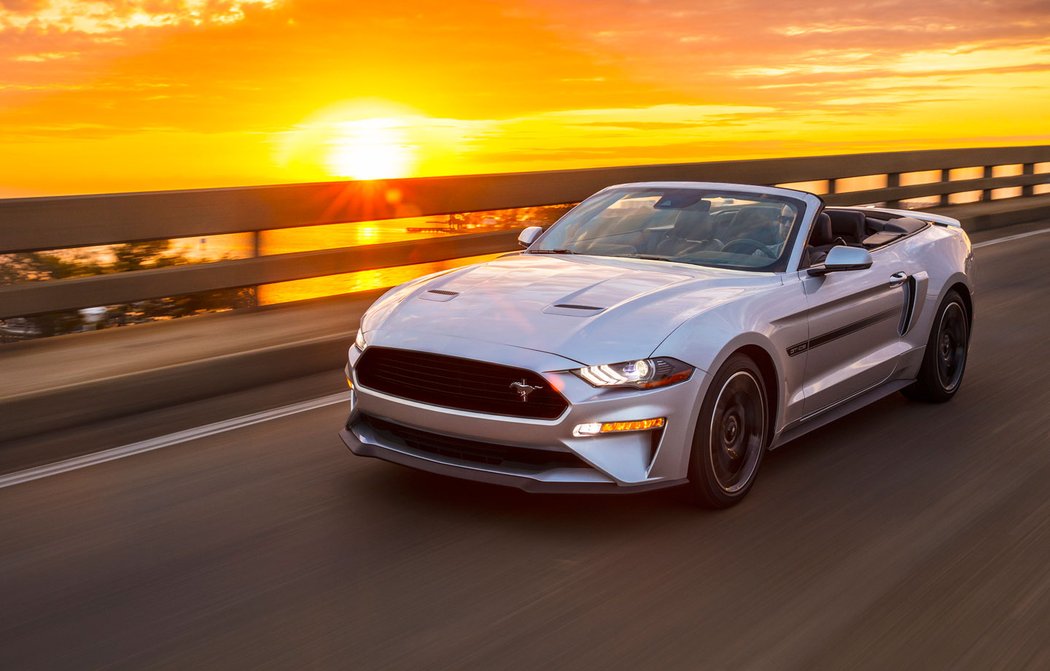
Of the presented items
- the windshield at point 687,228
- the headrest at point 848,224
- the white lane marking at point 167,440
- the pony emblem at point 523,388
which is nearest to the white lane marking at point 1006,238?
the headrest at point 848,224

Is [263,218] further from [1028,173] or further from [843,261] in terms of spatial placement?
[1028,173]

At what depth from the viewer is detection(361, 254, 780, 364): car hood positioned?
17.2 ft

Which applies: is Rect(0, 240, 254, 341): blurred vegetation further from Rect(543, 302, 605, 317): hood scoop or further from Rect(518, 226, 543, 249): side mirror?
Rect(543, 302, 605, 317): hood scoop

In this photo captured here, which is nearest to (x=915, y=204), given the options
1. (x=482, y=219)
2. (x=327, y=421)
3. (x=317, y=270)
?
(x=482, y=219)

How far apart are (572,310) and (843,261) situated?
5.41 ft

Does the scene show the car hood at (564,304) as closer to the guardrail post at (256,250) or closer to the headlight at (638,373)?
the headlight at (638,373)

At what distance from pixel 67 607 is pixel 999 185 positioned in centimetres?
2266

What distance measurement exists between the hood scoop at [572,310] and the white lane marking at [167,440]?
2372 mm

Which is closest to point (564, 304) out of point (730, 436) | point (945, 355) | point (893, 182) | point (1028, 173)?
point (730, 436)

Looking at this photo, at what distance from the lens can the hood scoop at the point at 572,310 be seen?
545 cm

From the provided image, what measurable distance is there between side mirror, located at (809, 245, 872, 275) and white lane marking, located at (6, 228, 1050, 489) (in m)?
3.05

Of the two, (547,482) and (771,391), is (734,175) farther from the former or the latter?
(547,482)

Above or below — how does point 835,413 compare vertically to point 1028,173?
above

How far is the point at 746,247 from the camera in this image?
6.58m
